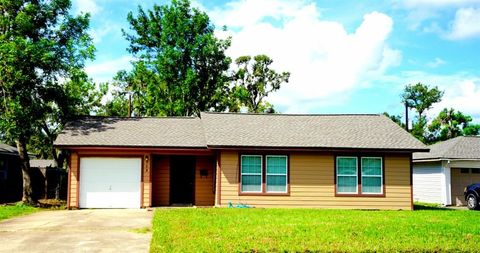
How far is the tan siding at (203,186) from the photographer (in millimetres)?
19781

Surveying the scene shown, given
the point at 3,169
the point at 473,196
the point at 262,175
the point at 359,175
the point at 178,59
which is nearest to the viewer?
the point at 262,175

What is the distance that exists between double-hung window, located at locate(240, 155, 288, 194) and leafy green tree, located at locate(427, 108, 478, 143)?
1289 inches

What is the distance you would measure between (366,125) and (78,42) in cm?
1314

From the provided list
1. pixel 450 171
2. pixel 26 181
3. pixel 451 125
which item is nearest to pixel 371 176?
pixel 450 171

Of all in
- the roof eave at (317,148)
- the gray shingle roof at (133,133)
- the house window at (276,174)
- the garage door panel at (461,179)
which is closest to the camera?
the roof eave at (317,148)

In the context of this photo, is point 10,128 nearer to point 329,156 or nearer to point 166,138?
point 166,138

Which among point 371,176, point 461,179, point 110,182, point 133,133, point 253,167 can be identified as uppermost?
point 133,133

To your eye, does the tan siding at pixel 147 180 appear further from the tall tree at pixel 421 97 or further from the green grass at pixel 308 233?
the tall tree at pixel 421 97

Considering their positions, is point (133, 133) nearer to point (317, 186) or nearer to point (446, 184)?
point (317, 186)

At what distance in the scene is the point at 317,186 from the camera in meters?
18.6

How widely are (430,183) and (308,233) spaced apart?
16.1 meters

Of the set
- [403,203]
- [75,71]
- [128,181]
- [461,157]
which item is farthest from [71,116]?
[461,157]

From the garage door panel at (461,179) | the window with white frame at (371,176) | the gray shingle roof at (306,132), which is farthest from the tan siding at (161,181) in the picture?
the garage door panel at (461,179)

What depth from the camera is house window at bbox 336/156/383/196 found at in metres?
18.7
